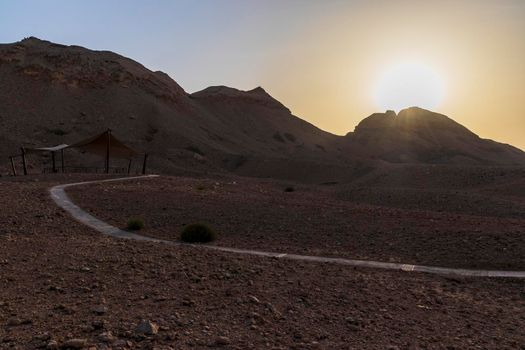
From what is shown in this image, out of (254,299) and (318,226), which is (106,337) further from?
(318,226)

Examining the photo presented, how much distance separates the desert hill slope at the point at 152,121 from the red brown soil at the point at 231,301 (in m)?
41.7

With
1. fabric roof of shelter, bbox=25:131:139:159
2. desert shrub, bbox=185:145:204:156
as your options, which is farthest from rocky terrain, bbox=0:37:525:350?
desert shrub, bbox=185:145:204:156

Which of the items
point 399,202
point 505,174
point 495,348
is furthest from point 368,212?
point 505,174

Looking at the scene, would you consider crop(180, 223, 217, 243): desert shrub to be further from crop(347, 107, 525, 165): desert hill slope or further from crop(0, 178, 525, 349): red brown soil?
crop(347, 107, 525, 165): desert hill slope

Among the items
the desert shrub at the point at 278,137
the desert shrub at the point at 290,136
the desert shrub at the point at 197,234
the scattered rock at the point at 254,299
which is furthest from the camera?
the desert shrub at the point at 290,136

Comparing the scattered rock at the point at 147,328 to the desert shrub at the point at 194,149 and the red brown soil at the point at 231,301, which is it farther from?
the desert shrub at the point at 194,149

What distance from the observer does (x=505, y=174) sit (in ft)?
149

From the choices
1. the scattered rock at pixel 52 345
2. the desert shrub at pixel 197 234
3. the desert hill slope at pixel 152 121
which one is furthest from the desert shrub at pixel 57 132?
the scattered rock at pixel 52 345

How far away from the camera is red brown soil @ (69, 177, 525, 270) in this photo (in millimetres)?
15664

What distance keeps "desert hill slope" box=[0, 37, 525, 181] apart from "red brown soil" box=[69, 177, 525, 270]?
2935cm

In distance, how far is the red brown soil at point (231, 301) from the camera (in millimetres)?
7371

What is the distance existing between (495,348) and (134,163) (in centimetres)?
5296

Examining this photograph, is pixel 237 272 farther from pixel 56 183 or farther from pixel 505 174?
pixel 505 174

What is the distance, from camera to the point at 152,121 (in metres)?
75.8
